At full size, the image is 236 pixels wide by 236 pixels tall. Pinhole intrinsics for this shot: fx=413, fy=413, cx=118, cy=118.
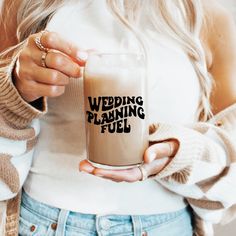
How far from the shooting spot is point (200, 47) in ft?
2.96

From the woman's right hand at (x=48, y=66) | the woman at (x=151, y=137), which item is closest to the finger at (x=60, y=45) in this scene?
the woman's right hand at (x=48, y=66)

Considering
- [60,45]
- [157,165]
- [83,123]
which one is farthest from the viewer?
[83,123]

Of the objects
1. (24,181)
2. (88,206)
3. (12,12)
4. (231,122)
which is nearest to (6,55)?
(12,12)

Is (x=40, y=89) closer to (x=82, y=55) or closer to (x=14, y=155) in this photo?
(x=82, y=55)

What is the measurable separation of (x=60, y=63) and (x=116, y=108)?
4.2 inches

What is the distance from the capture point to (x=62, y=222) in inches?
31.6

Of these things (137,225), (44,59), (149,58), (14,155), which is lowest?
(137,225)

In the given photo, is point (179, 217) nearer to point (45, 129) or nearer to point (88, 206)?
point (88, 206)

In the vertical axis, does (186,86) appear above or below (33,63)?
below

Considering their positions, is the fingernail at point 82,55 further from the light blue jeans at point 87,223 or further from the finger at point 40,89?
the light blue jeans at point 87,223

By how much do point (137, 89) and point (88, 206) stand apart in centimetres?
30

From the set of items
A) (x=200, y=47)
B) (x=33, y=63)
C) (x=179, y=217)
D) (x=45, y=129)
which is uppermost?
(x=33, y=63)

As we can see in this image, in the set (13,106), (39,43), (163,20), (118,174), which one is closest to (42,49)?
(39,43)

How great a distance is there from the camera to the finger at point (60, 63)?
605 mm
